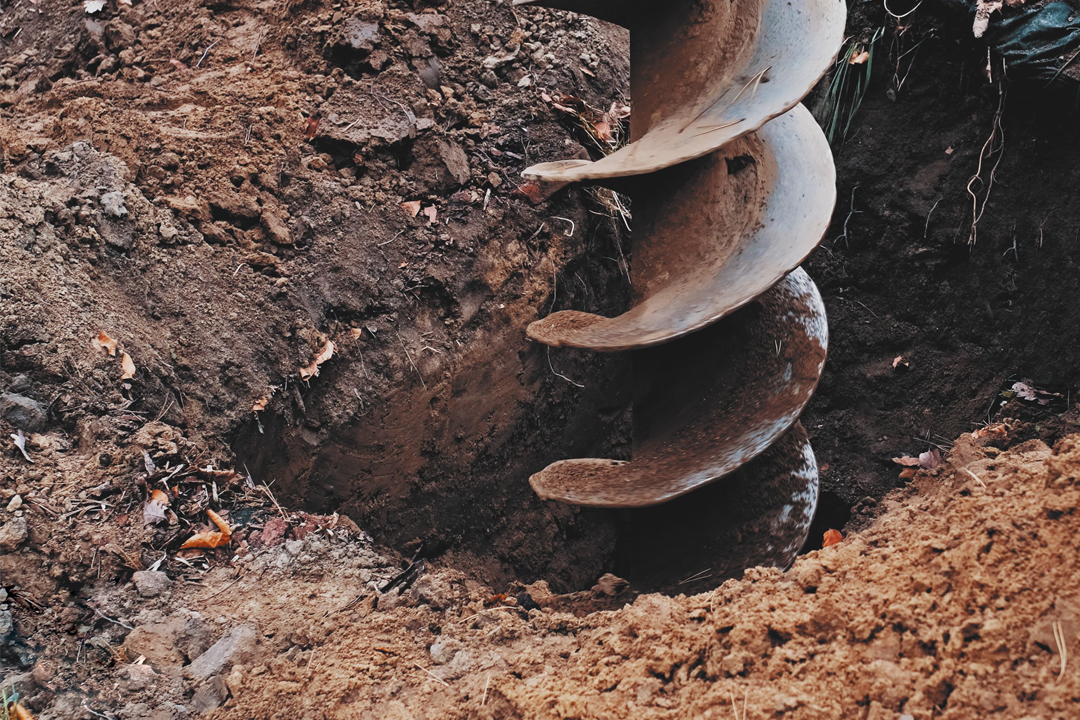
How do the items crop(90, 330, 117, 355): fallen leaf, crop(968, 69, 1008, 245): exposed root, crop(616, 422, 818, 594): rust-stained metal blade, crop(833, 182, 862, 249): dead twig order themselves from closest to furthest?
crop(90, 330, 117, 355): fallen leaf → crop(616, 422, 818, 594): rust-stained metal blade → crop(968, 69, 1008, 245): exposed root → crop(833, 182, 862, 249): dead twig

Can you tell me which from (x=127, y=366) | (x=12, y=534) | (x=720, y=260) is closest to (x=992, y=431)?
(x=720, y=260)

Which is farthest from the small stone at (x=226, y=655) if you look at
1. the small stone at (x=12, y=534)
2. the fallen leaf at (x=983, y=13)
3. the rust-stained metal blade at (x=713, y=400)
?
the fallen leaf at (x=983, y=13)

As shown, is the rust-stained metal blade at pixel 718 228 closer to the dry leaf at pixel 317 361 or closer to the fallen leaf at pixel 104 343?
the dry leaf at pixel 317 361

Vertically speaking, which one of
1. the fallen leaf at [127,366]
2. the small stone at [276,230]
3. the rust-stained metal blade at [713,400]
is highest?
the small stone at [276,230]

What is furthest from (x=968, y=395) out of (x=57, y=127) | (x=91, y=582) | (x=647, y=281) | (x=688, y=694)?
(x=57, y=127)

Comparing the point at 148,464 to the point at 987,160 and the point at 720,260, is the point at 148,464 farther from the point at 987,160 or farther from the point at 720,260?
the point at 987,160

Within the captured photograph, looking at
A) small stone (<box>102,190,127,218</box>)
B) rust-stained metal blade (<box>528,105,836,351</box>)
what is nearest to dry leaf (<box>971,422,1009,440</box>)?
rust-stained metal blade (<box>528,105,836,351</box>)

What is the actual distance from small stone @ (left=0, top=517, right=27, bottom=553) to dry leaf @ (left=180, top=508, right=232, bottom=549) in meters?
0.36

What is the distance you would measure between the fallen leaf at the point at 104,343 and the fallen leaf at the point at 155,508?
0.51m

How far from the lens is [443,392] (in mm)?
2912

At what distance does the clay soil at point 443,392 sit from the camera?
1.34m

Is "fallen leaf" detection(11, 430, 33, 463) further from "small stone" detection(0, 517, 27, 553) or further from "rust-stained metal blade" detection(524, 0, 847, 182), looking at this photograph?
"rust-stained metal blade" detection(524, 0, 847, 182)

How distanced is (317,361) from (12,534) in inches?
42.8

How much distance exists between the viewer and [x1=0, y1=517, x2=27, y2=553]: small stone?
176cm
